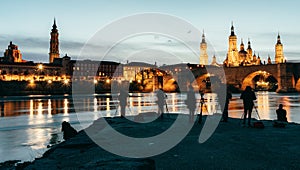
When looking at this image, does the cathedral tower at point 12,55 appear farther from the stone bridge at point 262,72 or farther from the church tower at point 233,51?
the church tower at point 233,51

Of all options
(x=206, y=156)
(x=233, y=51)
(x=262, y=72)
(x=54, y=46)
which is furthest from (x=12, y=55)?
(x=206, y=156)

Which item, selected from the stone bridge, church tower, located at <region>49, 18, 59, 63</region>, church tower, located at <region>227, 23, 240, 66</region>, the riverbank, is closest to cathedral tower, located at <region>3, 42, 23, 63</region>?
church tower, located at <region>49, 18, 59, 63</region>

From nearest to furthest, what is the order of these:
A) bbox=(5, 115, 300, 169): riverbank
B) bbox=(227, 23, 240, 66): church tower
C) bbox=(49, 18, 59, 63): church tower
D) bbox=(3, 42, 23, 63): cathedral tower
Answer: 1. bbox=(5, 115, 300, 169): riverbank
2. bbox=(3, 42, 23, 63): cathedral tower
3. bbox=(49, 18, 59, 63): church tower
4. bbox=(227, 23, 240, 66): church tower

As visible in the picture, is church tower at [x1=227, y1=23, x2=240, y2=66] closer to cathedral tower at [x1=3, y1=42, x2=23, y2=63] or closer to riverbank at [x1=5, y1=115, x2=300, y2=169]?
cathedral tower at [x1=3, y1=42, x2=23, y2=63]

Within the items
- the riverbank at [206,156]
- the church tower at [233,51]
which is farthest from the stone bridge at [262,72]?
the riverbank at [206,156]

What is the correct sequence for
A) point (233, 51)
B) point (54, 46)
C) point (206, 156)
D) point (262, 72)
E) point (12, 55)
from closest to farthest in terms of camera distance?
point (206, 156) → point (262, 72) → point (12, 55) → point (54, 46) → point (233, 51)

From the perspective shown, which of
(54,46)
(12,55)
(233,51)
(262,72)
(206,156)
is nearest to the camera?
(206,156)

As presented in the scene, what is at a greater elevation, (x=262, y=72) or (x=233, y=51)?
(x=233, y=51)

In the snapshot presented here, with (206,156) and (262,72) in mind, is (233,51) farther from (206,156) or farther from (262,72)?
(206,156)

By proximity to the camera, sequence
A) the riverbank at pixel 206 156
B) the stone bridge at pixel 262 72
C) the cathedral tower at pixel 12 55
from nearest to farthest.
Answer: the riverbank at pixel 206 156 < the stone bridge at pixel 262 72 < the cathedral tower at pixel 12 55

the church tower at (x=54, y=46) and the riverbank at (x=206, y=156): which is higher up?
the church tower at (x=54, y=46)

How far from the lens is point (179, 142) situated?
A: 9.07 metres

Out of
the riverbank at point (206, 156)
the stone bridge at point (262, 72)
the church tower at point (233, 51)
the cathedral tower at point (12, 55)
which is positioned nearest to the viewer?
the riverbank at point (206, 156)

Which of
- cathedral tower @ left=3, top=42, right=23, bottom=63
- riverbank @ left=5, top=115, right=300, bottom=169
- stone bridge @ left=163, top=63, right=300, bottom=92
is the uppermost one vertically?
cathedral tower @ left=3, top=42, right=23, bottom=63
